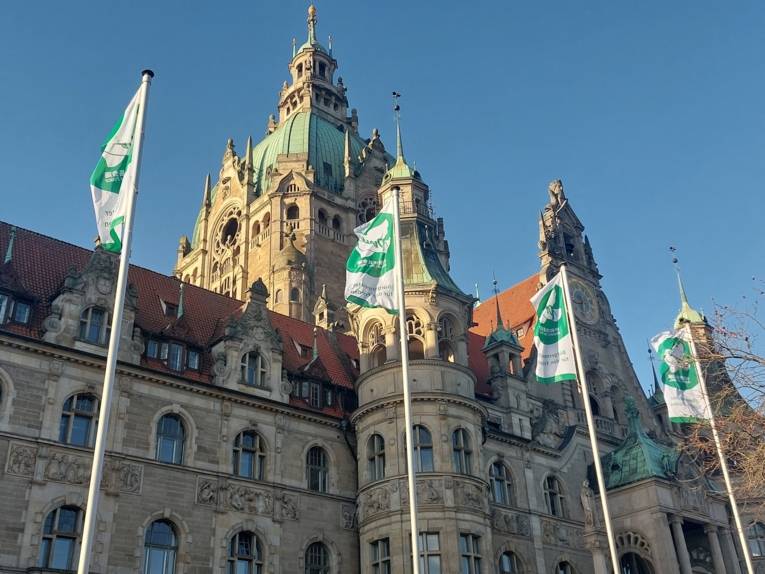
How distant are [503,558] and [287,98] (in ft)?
182

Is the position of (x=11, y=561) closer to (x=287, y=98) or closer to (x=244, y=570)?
(x=244, y=570)

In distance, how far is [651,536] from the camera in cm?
3803

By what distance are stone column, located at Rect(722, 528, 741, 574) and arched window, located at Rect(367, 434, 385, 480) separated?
18.4 meters

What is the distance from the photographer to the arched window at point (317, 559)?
31355mm

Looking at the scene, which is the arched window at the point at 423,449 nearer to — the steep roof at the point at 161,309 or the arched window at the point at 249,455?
the steep roof at the point at 161,309

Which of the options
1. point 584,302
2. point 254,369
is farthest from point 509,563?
point 584,302

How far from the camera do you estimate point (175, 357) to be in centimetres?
3169

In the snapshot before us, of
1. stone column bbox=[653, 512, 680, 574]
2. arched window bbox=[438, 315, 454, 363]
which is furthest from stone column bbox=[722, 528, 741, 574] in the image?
arched window bbox=[438, 315, 454, 363]

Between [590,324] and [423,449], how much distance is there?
63.5ft

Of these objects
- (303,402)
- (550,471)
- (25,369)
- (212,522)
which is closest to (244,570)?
(212,522)

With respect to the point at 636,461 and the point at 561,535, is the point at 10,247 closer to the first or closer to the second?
the point at 561,535

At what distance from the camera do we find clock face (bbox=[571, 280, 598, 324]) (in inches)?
1939

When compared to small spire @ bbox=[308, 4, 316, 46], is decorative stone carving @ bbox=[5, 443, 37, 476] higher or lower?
lower

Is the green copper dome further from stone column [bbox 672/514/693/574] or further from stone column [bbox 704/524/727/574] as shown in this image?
stone column [bbox 704/524/727/574]
